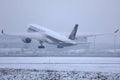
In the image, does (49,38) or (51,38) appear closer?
(51,38)

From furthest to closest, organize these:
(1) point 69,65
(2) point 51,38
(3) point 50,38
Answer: (3) point 50,38 < (2) point 51,38 < (1) point 69,65

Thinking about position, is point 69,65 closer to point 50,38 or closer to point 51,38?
point 51,38

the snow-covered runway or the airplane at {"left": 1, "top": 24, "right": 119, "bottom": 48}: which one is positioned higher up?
the airplane at {"left": 1, "top": 24, "right": 119, "bottom": 48}

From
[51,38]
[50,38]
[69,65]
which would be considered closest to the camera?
[69,65]

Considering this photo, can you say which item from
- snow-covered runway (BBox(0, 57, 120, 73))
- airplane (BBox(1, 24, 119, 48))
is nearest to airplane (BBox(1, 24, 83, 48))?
airplane (BBox(1, 24, 119, 48))

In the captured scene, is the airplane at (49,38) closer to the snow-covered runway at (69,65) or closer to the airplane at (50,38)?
the airplane at (50,38)

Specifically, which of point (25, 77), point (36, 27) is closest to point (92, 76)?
point (25, 77)

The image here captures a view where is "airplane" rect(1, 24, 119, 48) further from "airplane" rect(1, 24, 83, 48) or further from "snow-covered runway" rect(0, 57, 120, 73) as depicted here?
"snow-covered runway" rect(0, 57, 120, 73)

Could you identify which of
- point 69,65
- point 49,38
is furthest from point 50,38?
point 69,65

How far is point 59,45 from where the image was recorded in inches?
2346

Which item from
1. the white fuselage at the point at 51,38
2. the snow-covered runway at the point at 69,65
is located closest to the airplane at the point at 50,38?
the white fuselage at the point at 51,38

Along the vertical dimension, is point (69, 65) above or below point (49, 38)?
below

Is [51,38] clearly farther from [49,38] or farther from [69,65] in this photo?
[69,65]

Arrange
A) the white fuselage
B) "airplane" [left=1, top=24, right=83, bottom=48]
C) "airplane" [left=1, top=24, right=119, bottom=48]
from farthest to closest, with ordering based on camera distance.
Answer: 1. "airplane" [left=1, top=24, right=83, bottom=48]
2. "airplane" [left=1, top=24, right=119, bottom=48]
3. the white fuselage
